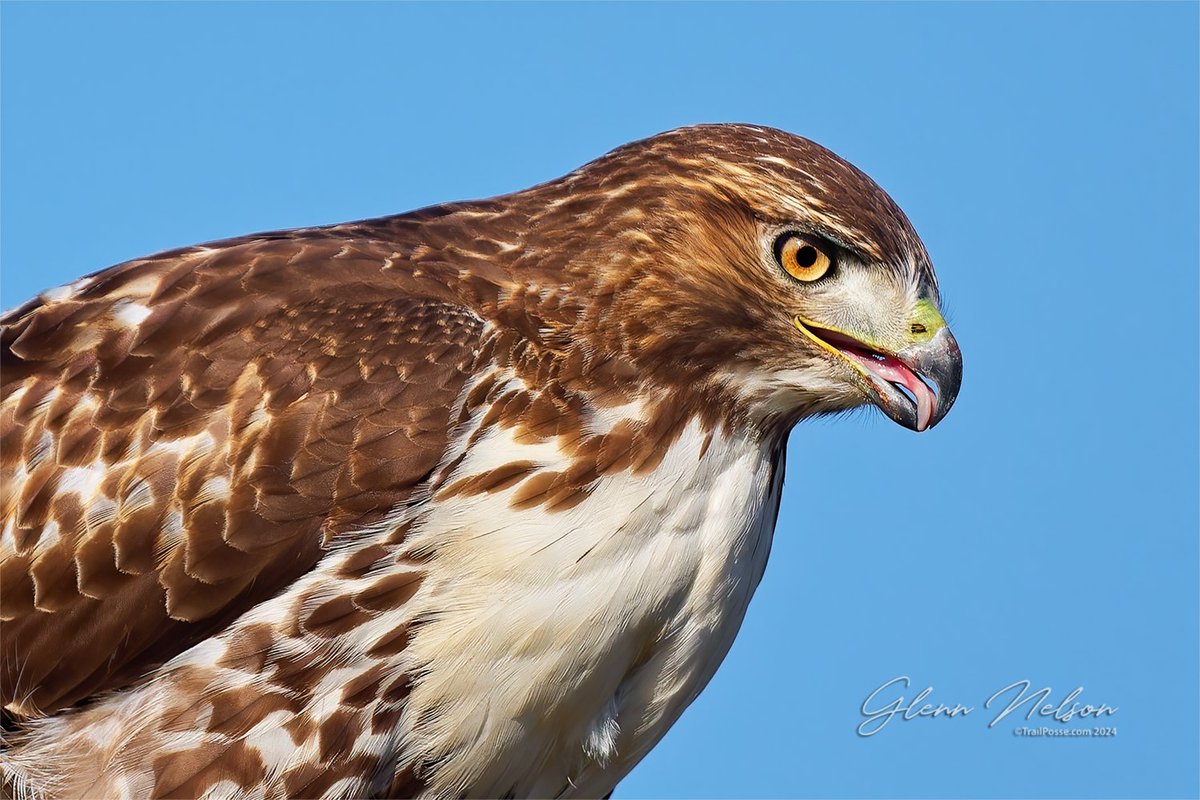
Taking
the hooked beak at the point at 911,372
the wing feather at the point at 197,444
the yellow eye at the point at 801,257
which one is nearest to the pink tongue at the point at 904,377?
the hooked beak at the point at 911,372

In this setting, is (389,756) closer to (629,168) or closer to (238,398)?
(238,398)

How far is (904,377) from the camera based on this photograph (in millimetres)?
5363

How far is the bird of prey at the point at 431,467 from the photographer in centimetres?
489

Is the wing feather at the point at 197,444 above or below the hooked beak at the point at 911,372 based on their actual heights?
below

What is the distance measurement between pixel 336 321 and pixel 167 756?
143 cm

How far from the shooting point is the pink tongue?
5316 millimetres

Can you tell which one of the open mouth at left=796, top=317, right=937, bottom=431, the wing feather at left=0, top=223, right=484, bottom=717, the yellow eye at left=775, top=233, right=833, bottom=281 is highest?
the yellow eye at left=775, top=233, right=833, bottom=281

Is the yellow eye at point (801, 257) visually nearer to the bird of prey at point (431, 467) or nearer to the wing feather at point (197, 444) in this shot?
the bird of prey at point (431, 467)

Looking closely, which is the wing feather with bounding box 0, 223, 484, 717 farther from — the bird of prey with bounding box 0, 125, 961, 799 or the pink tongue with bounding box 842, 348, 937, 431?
the pink tongue with bounding box 842, 348, 937, 431

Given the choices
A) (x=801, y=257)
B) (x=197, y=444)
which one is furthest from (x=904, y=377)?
(x=197, y=444)

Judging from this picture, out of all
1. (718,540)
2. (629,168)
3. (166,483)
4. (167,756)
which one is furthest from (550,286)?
(167,756)

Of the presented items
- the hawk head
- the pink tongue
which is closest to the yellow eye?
the hawk head

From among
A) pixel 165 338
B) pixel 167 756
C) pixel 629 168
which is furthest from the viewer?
pixel 629 168

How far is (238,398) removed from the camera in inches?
196
